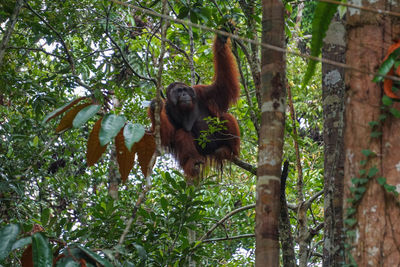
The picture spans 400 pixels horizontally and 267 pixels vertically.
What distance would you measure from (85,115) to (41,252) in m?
0.55

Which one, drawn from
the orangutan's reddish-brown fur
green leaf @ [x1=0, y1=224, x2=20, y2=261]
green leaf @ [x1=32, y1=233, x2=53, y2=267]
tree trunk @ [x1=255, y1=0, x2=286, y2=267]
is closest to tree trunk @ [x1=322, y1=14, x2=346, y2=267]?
tree trunk @ [x1=255, y1=0, x2=286, y2=267]

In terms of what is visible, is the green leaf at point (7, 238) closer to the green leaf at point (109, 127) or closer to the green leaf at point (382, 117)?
the green leaf at point (109, 127)

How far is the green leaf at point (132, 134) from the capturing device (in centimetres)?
188

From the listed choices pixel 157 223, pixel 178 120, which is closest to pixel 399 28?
pixel 157 223

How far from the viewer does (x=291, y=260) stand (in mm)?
3037

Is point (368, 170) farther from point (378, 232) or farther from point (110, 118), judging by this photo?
point (110, 118)

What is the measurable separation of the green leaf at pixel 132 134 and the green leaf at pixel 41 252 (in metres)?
0.49

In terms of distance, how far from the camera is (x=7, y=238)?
6.29 feet

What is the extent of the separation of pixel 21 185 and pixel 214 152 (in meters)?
2.37

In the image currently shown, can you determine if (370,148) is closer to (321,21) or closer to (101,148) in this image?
(321,21)

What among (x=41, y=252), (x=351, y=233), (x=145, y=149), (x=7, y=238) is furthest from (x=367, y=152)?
(x=7, y=238)

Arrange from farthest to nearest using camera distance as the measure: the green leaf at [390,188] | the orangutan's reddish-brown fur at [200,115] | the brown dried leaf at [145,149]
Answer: the orangutan's reddish-brown fur at [200,115], the brown dried leaf at [145,149], the green leaf at [390,188]

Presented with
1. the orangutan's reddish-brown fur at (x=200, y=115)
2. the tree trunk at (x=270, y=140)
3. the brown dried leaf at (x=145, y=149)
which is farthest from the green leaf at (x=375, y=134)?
the orangutan's reddish-brown fur at (x=200, y=115)

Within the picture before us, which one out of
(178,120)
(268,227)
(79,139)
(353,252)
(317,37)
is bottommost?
(353,252)
